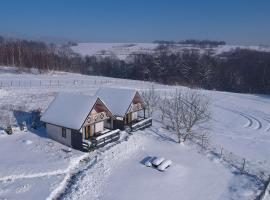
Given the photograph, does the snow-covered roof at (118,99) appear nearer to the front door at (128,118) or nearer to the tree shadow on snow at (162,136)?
the front door at (128,118)

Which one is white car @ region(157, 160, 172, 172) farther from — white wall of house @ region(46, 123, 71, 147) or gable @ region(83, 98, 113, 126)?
white wall of house @ region(46, 123, 71, 147)

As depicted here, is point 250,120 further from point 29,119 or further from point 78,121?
point 29,119

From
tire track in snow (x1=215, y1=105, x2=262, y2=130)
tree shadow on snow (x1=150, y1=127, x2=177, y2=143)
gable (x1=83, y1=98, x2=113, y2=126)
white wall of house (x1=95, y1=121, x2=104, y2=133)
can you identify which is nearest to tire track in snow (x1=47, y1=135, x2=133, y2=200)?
white wall of house (x1=95, y1=121, x2=104, y2=133)

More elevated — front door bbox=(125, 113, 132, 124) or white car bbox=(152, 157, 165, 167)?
front door bbox=(125, 113, 132, 124)

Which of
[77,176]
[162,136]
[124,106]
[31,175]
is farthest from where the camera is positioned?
[162,136]

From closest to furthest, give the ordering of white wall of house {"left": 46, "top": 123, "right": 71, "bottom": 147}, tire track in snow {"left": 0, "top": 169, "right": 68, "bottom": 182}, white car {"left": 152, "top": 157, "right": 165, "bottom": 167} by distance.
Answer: tire track in snow {"left": 0, "top": 169, "right": 68, "bottom": 182} → white car {"left": 152, "top": 157, "right": 165, "bottom": 167} → white wall of house {"left": 46, "top": 123, "right": 71, "bottom": 147}

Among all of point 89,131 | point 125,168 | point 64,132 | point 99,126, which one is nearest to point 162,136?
point 99,126

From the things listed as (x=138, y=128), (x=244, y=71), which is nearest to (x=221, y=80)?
(x=244, y=71)
